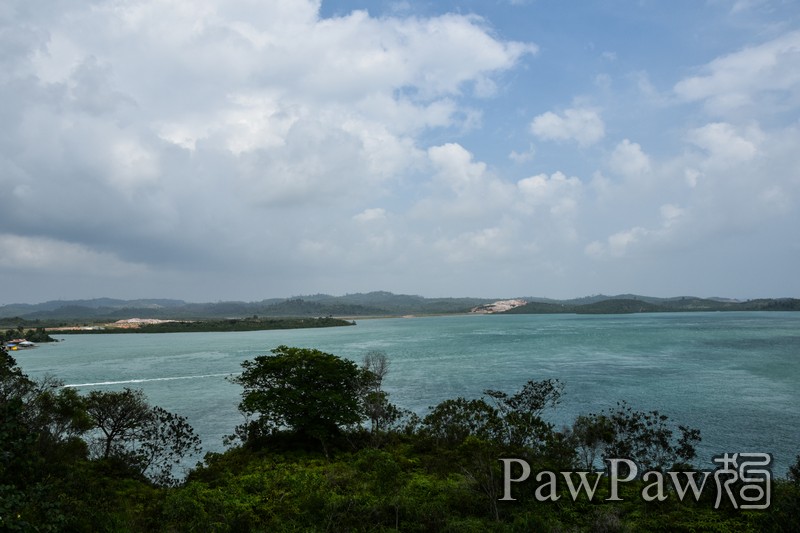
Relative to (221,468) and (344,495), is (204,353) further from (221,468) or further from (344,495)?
(344,495)

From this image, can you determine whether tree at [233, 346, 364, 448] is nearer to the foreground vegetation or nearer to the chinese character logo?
the foreground vegetation

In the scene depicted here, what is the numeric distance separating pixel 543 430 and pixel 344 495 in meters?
13.9

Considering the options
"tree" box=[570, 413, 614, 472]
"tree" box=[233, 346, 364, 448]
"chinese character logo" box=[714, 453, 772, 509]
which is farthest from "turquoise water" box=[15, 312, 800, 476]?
"chinese character logo" box=[714, 453, 772, 509]

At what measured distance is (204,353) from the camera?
4641 inches

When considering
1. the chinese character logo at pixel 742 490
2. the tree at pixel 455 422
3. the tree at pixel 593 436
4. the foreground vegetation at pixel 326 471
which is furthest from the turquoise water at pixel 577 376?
the chinese character logo at pixel 742 490

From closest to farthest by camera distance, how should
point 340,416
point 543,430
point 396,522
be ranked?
point 396,522 → point 543,430 → point 340,416

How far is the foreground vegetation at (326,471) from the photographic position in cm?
1681

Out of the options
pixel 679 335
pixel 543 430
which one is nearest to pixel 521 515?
pixel 543 430

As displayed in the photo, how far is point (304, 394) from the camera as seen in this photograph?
116ft

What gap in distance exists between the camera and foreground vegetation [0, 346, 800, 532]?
16.8 meters

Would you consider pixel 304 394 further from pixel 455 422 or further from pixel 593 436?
pixel 593 436

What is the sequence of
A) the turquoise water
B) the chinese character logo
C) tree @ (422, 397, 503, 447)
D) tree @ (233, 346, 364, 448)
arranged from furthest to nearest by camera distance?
the turquoise water < tree @ (233, 346, 364, 448) < tree @ (422, 397, 503, 447) < the chinese character logo

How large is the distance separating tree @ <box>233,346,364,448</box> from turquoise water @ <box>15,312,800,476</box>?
810 centimetres

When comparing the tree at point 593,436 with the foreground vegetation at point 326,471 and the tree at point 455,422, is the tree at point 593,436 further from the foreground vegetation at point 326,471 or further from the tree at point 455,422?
the tree at point 455,422
